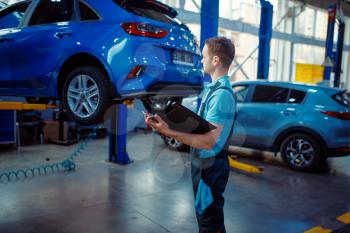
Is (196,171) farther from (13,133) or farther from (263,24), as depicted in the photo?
(13,133)

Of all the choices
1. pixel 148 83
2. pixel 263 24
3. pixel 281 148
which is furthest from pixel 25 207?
pixel 263 24

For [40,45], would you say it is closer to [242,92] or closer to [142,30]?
[142,30]

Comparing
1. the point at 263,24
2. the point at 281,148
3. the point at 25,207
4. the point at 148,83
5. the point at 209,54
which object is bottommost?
the point at 25,207

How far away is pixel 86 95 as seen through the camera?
9.59 ft

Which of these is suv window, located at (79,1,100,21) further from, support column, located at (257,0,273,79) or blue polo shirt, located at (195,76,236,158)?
support column, located at (257,0,273,79)

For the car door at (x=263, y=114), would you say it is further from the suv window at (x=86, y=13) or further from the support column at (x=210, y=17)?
the suv window at (x=86, y=13)

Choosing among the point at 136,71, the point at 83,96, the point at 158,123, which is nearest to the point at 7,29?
the point at 83,96

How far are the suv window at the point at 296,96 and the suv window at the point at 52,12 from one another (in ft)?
14.0

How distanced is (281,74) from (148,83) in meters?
12.4

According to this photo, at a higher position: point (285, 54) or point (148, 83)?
point (285, 54)

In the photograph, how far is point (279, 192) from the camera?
15.9 feet

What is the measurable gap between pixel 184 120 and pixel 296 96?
4.68 meters

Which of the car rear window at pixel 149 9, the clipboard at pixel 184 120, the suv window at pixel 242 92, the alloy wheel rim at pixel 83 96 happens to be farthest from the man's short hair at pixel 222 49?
the suv window at pixel 242 92

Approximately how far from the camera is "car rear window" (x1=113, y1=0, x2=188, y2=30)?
9.60ft
